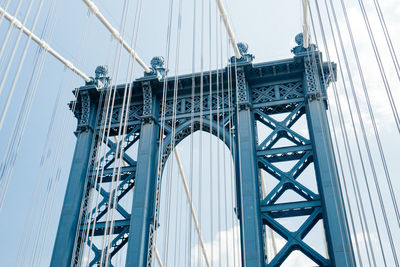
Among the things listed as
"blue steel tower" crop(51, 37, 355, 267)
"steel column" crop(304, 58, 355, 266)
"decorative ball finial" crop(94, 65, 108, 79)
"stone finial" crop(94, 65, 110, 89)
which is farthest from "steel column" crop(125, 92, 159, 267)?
"steel column" crop(304, 58, 355, 266)

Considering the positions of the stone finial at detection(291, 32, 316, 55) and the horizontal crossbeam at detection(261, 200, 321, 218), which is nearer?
the horizontal crossbeam at detection(261, 200, 321, 218)

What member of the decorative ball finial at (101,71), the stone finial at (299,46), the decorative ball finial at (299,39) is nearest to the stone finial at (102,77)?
the decorative ball finial at (101,71)

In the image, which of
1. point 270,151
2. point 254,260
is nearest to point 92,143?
point 270,151

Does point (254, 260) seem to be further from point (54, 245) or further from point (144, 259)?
point (54, 245)

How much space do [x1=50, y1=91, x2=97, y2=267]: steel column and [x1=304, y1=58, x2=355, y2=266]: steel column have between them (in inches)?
323

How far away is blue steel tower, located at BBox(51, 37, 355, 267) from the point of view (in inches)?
596

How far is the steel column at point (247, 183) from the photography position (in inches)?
573

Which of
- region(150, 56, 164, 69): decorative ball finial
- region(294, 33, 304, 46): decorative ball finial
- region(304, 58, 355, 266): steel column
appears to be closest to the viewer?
region(304, 58, 355, 266): steel column

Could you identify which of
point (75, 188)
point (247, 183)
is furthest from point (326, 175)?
point (75, 188)

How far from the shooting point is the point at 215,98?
18984 millimetres

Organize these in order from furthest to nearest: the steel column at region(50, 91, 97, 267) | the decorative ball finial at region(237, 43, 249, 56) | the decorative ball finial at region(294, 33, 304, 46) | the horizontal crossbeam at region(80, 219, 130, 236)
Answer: the decorative ball finial at region(237, 43, 249, 56)
the decorative ball finial at region(294, 33, 304, 46)
the horizontal crossbeam at region(80, 219, 130, 236)
the steel column at region(50, 91, 97, 267)

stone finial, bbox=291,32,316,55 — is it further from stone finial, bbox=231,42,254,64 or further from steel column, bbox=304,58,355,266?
stone finial, bbox=231,42,254,64

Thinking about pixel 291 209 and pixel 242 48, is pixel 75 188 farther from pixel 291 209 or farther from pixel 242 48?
pixel 242 48

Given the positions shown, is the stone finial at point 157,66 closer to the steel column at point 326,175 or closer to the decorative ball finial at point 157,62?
the decorative ball finial at point 157,62
